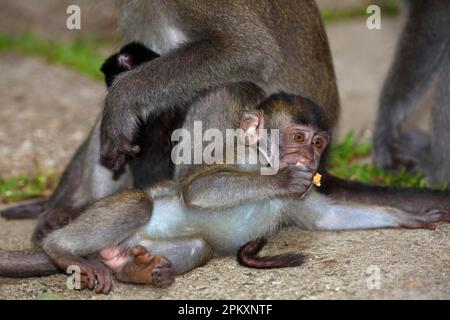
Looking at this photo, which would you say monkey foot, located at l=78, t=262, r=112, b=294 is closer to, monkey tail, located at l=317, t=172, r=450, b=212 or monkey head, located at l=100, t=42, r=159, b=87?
monkey head, located at l=100, t=42, r=159, b=87

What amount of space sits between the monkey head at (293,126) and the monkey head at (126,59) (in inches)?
32.5

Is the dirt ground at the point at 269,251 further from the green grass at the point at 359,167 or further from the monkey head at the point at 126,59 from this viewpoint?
the monkey head at the point at 126,59

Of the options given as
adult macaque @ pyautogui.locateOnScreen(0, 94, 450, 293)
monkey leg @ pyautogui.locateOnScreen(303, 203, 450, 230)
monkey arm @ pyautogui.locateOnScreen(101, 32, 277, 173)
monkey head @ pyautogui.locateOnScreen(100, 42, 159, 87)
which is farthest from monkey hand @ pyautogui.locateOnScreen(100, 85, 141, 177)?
monkey leg @ pyautogui.locateOnScreen(303, 203, 450, 230)

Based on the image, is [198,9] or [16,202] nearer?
[198,9]

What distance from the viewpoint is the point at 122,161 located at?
16.2 feet

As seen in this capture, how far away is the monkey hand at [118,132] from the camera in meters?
4.75

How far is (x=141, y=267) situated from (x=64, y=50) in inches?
224

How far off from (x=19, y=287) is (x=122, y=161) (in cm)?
103

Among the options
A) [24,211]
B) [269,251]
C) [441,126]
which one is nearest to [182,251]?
[269,251]

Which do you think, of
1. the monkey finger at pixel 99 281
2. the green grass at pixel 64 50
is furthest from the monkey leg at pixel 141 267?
the green grass at pixel 64 50

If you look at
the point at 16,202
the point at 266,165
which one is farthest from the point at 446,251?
the point at 16,202

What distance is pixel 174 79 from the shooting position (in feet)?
15.5

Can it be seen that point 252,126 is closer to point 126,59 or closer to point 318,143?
point 318,143
